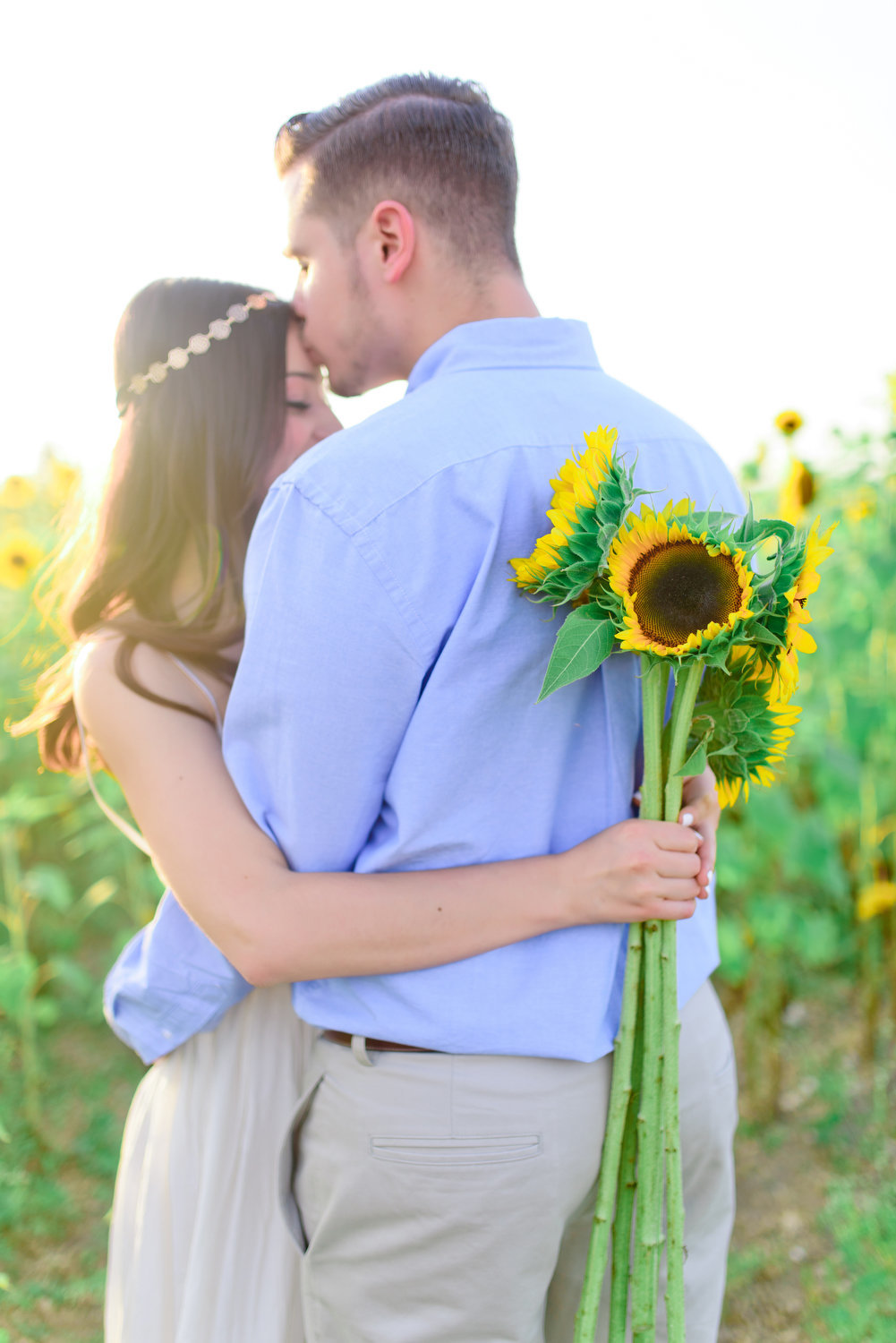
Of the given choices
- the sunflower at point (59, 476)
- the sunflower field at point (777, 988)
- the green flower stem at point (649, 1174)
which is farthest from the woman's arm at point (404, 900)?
the sunflower at point (59, 476)

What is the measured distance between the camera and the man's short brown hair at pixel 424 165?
125 centimetres

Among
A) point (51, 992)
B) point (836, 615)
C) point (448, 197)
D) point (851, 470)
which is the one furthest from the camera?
point (51, 992)

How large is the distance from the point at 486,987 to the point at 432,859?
0.14 m

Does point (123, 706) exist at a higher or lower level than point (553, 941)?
higher

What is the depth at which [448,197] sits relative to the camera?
125 centimetres

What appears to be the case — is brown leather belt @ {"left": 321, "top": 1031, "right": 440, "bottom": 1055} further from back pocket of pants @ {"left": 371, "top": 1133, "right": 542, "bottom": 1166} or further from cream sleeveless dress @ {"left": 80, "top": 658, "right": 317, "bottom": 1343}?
cream sleeveless dress @ {"left": 80, "top": 658, "right": 317, "bottom": 1343}

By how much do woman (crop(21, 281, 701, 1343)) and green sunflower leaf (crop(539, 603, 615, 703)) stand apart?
22cm

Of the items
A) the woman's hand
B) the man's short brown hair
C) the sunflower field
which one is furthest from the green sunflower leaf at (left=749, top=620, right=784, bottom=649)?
the sunflower field

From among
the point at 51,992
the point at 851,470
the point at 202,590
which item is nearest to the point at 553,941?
the point at 202,590

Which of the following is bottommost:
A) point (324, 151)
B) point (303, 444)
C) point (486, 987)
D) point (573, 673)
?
point (486, 987)

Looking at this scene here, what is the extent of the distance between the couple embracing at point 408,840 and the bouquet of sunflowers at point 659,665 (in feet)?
0.13

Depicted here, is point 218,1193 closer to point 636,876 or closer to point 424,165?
point 636,876

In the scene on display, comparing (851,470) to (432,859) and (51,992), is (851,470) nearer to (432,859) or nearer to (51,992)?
(432,859)

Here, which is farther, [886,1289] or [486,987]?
[886,1289]
